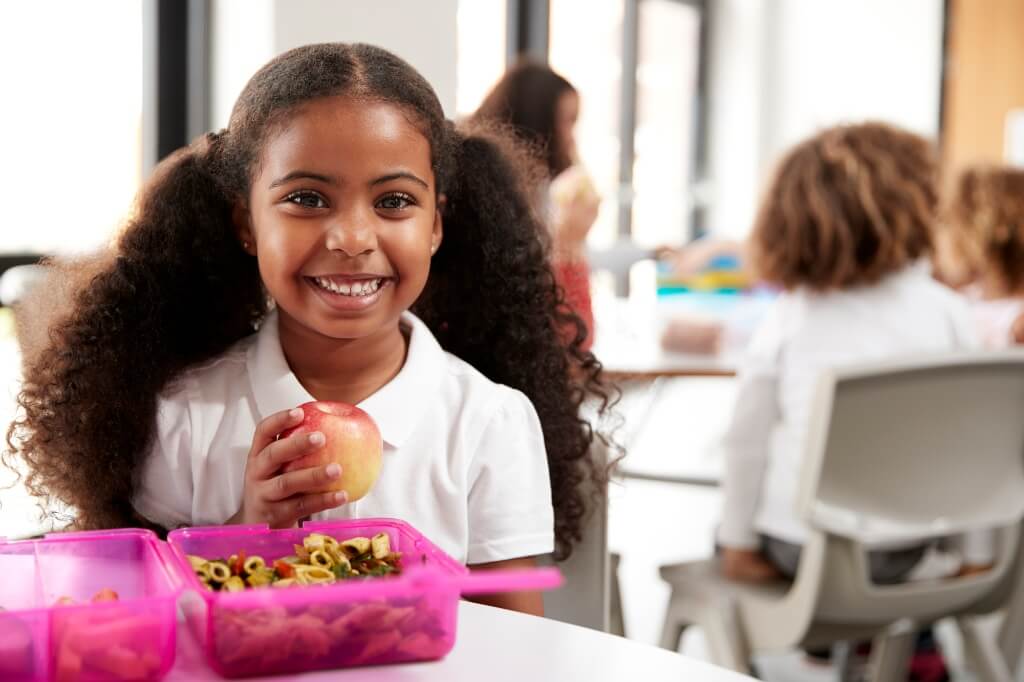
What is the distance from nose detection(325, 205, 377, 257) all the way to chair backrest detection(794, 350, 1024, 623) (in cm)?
80

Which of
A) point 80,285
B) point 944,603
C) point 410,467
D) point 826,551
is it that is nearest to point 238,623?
point 410,467

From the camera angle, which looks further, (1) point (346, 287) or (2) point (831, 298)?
(2) point (831, 298)

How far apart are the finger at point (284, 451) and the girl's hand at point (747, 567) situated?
113 cm

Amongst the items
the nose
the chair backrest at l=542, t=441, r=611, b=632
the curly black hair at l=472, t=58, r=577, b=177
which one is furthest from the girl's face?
the curly black hair at l=472, t=58, r=577, b=177

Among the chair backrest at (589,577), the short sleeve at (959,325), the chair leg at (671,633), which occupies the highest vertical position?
the short sleeve at (959,325)

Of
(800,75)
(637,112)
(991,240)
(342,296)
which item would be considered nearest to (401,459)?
(342,296)

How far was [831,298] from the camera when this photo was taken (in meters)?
2.15

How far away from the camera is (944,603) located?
1858 mm

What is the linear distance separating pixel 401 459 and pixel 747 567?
974mm

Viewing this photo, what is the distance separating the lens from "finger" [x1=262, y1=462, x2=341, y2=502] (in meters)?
0.99

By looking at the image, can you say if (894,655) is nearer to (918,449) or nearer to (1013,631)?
(1013,631)

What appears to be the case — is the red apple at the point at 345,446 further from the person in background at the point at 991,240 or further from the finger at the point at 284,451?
the person in background at the point at 991,240

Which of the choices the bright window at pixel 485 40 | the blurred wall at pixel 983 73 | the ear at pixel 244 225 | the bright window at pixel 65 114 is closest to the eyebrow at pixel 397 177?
the ear at pixel 244 225

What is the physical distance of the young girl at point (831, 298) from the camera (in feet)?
6.82
